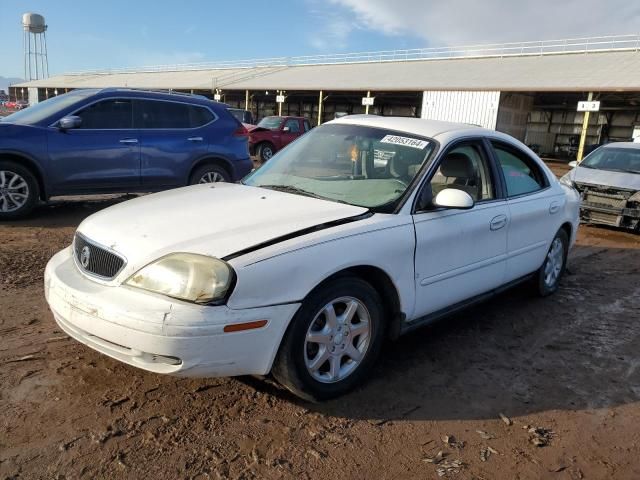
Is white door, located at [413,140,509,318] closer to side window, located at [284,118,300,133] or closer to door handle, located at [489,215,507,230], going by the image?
door handle, located at [489,215,507,230]

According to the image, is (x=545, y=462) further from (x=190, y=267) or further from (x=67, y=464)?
(x=67, y=464)

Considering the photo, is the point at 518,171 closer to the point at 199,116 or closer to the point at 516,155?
the point at 516,155

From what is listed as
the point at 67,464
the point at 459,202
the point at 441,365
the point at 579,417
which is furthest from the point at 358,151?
the point at 67,464

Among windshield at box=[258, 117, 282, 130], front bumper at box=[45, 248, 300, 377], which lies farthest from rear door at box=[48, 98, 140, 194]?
windshield at box=[258, 117, 282, 130]

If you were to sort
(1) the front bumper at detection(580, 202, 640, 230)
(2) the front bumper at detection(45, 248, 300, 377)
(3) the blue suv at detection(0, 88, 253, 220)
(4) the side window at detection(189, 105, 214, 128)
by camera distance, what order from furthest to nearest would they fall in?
(1) the front bumper at detection(580, 202, 640, 230), (4) the side window at detection(189, 105, 214, 128), (3) the blue suv at detection(0, 88, 253, 220), (2) the front bumper at detection(45, 248, 300, 377)

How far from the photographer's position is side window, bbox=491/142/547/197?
13.7 feet

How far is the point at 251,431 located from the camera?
8.75 feet

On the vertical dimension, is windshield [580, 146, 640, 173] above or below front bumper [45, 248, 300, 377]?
above

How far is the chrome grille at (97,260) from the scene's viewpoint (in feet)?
9.04

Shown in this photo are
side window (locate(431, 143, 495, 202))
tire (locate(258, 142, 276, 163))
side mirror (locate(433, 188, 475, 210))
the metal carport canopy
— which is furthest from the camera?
the metal carport canopy

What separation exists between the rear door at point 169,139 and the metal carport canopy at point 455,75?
18754 millimetres

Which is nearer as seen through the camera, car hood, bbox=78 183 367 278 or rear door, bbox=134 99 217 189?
car hood, bbox=78 183 367 278

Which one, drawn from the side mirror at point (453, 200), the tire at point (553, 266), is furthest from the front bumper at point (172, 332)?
the tire at point (553, 266)

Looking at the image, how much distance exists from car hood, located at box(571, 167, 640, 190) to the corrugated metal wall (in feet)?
53.5
